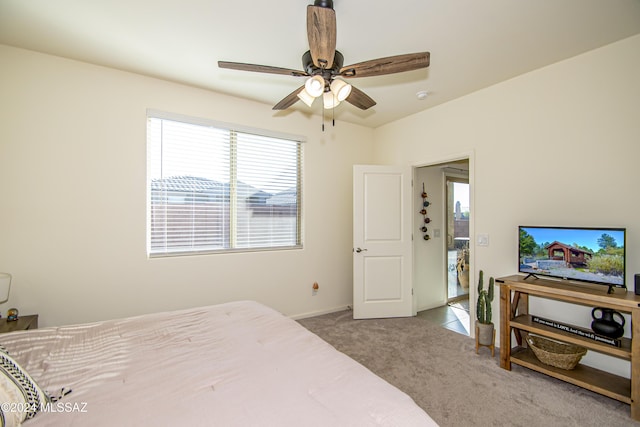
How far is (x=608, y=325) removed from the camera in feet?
6.64

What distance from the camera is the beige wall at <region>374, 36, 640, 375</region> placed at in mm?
2172

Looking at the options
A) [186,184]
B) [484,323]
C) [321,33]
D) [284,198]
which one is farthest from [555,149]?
[186,184]

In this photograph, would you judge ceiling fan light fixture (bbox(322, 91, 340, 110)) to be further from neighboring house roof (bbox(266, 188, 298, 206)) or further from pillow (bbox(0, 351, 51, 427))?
pillow (bbox(0, 351, 51, 427))

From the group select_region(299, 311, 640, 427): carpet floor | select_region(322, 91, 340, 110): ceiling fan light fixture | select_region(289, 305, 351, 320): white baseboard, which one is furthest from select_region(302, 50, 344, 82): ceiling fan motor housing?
select_region(289, 305, 351, 320): white baseboard

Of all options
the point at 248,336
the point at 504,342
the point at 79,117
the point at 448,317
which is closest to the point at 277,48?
the point at 79,117

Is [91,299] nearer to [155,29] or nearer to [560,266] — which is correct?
[155,29]

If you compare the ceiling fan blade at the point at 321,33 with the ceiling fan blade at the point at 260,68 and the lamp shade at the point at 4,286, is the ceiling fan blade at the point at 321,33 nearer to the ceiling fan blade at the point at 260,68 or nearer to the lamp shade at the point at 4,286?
the ceiling fan blade at the point at 260,68

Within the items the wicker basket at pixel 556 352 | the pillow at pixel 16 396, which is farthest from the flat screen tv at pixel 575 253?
the pillow at pixel 16 396

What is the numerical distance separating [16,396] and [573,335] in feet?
10.3

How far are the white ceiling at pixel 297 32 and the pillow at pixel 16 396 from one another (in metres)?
2.09

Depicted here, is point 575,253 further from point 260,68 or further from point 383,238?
point 260,68

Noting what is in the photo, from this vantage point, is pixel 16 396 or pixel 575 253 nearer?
pixel 16 396

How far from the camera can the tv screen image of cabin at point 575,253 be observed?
207 centimetres

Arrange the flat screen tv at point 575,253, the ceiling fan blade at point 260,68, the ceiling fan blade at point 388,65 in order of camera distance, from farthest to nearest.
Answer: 1. the flat screen tv at point 575,253
2. the ceiling fan blade at point 260,68
3. the ceiling fan blade at point 388,65
